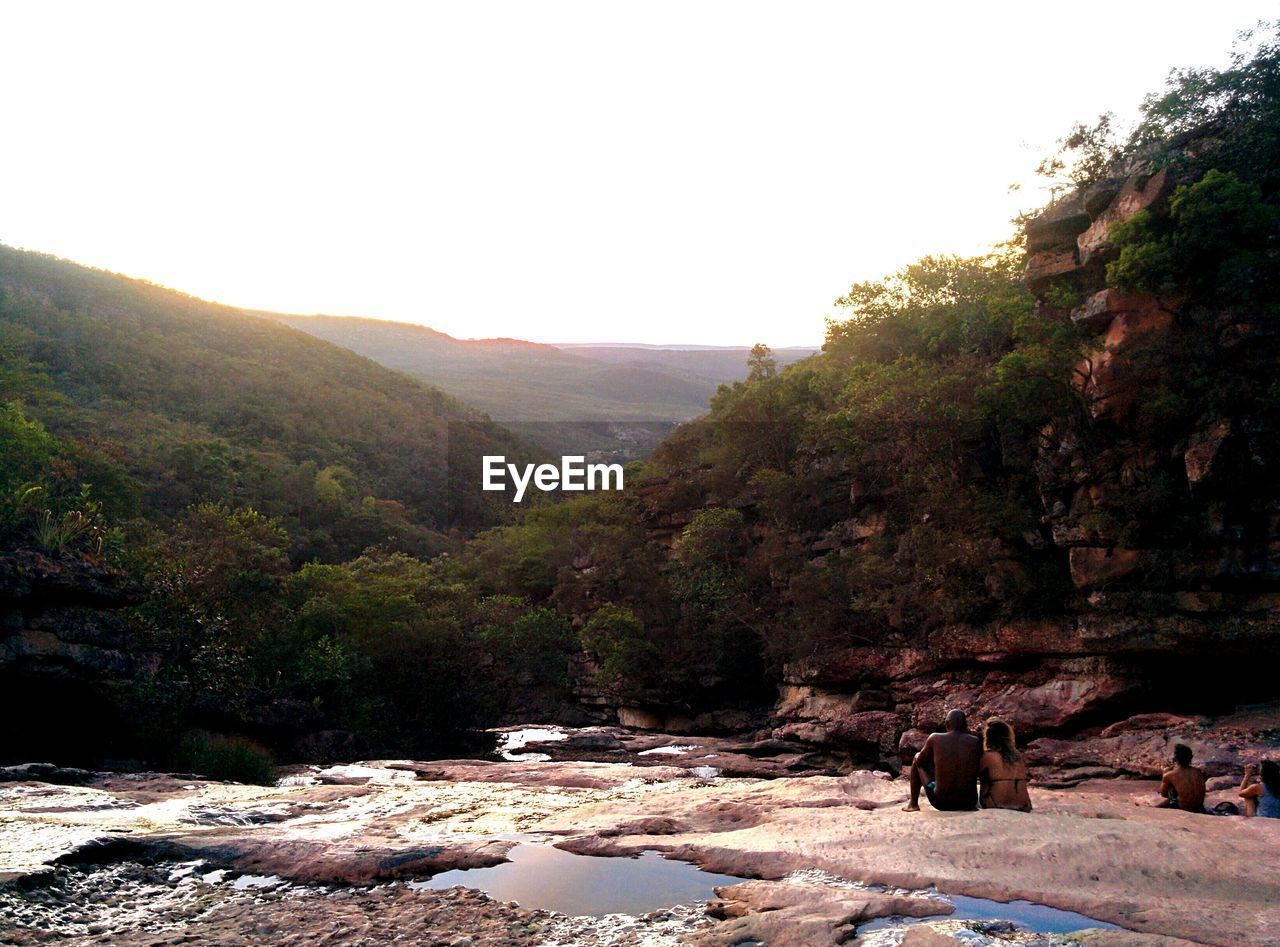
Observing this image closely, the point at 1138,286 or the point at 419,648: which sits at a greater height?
the point at 1138,286

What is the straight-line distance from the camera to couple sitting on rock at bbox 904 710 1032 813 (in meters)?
8.96

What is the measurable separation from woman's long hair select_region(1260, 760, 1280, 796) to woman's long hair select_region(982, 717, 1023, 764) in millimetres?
3131

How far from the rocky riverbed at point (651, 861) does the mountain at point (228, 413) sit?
26790mm

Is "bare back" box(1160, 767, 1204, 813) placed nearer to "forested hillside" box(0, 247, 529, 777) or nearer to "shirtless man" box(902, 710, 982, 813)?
"shirtless man" box(902, 710, 982, 813)

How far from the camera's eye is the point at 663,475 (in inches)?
1690

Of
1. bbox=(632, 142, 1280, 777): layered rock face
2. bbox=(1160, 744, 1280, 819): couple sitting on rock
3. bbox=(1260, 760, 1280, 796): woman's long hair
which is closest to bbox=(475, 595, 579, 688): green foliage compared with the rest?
bbox=(632, 142, 1280, 777): layered rock face

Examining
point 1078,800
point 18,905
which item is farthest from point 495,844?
point 1078,800

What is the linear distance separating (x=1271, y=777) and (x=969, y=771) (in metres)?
3.86

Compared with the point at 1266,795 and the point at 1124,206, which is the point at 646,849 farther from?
the point at 1124,206

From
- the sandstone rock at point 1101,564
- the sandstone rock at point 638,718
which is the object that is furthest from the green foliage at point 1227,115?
the sandstone rock at point 638,718

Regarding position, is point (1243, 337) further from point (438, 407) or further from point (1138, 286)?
point (438, 407)

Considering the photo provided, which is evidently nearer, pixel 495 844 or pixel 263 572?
pixel 495 844

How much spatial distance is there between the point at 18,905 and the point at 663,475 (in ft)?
120

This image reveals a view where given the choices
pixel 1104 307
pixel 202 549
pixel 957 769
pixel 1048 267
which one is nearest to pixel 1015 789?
pixel 957 769
